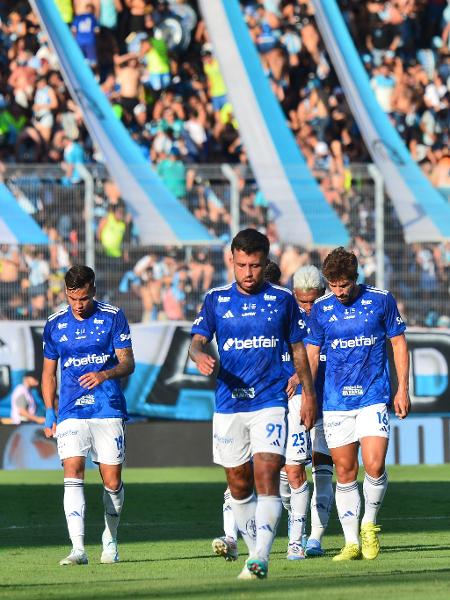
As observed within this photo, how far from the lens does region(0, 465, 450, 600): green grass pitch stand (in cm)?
808

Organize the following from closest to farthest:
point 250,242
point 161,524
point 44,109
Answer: point 250,242, point 161,524, point 44,109

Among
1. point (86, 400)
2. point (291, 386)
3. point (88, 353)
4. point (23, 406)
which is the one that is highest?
point (88, 353)

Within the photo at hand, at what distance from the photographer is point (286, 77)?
1030 inches

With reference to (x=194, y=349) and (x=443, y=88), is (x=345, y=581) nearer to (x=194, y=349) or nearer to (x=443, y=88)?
(x=194, y=349)

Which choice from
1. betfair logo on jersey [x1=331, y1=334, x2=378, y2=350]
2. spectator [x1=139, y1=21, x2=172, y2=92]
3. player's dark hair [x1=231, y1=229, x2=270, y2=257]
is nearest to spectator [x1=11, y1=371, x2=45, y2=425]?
spectator [x1=139, y1=21, x2=172, y2=92]

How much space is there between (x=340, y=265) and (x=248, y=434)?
1676mm

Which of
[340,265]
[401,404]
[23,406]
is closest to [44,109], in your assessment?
[23,406]

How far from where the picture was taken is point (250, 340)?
348 inches

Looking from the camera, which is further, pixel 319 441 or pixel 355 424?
pixel 319 441

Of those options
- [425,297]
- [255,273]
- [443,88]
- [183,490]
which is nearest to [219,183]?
[425,297]

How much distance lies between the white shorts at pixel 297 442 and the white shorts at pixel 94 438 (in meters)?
1.24

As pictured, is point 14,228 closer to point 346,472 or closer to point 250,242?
point 346,472

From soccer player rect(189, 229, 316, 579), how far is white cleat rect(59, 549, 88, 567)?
5.44ft

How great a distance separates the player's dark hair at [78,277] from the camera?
1019 cm
